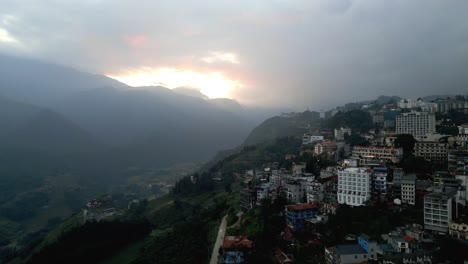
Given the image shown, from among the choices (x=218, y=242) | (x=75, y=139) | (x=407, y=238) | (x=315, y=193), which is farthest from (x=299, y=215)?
(x=75, y=139)

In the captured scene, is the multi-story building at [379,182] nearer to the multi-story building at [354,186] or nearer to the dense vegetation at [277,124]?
the multi-story building at [354,186]

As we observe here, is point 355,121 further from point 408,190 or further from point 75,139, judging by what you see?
point 75,139

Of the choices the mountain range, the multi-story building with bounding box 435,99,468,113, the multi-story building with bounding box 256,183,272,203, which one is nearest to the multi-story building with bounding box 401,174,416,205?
the multi-story building with bounding box 256,183,272,203

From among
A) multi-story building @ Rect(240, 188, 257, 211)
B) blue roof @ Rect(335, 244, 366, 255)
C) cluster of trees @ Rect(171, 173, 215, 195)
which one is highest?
blue roof @ Rect(335, 244, 366, 255)

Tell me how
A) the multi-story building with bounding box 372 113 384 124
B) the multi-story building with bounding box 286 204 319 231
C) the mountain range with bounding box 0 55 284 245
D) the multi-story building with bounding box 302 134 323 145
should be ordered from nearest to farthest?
the multi-story building with bounding box 286 204 319 231, the multi-story building with bounding box 302 134 323 145, the multi-story building with bounding box 372 113 384 124, the mountain range with bounding box 0 55 284 245

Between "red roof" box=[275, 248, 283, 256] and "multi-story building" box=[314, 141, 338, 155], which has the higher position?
"multi-story building" box=[314, 141, 338, 155]

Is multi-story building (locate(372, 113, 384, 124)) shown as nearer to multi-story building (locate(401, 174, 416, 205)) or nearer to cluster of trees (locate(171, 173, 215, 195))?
cluster of trees (locate(171, 173, 215, 195))

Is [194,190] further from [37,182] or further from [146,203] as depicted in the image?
[37,182]
